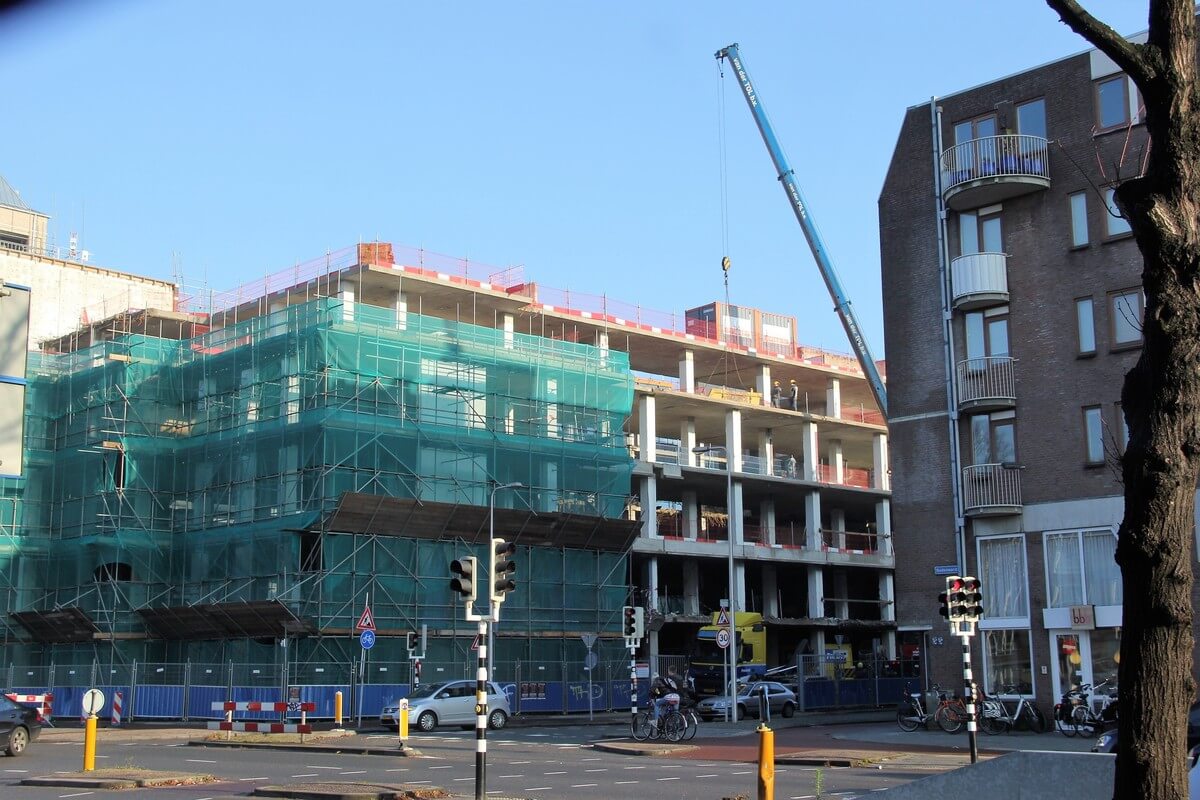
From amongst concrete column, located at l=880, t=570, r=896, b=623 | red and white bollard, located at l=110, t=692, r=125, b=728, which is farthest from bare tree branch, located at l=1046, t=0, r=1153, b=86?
concrete column, located at l=880, t=570, r=896, b=623

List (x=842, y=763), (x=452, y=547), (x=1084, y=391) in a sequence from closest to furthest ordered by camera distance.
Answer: (x=842, y=763)
(x=1084, y=391)
(x=452, y=547)

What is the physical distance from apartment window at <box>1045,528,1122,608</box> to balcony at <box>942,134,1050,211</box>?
30.7 ft

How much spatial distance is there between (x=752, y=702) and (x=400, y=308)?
71.1 ft

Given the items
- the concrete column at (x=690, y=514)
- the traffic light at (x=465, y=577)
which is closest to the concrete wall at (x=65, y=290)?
the concrete column at (x=690, y=514)

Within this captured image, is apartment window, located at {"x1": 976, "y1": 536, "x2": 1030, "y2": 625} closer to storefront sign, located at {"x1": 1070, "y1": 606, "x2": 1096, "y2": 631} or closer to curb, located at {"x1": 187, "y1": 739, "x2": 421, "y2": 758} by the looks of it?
storefront sign, located at {"x1": 1070, "y1": 606, "x2": 1096, "y2": 631}

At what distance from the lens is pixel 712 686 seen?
54.9 m

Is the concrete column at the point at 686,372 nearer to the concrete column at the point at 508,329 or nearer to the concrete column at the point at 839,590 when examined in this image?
the concrete column at the point at 508,329

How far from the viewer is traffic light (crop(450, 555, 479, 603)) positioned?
1872cm

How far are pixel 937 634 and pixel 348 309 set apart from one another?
23.7m

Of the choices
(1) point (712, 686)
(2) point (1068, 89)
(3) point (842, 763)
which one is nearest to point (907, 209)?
(2) point (1068, 89)

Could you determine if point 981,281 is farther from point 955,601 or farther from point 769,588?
point 769,588

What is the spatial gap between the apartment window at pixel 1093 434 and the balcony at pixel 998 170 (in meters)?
Answer: 6.25

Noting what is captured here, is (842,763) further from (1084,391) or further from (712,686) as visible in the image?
(712,686)

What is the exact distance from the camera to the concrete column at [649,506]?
217ft
